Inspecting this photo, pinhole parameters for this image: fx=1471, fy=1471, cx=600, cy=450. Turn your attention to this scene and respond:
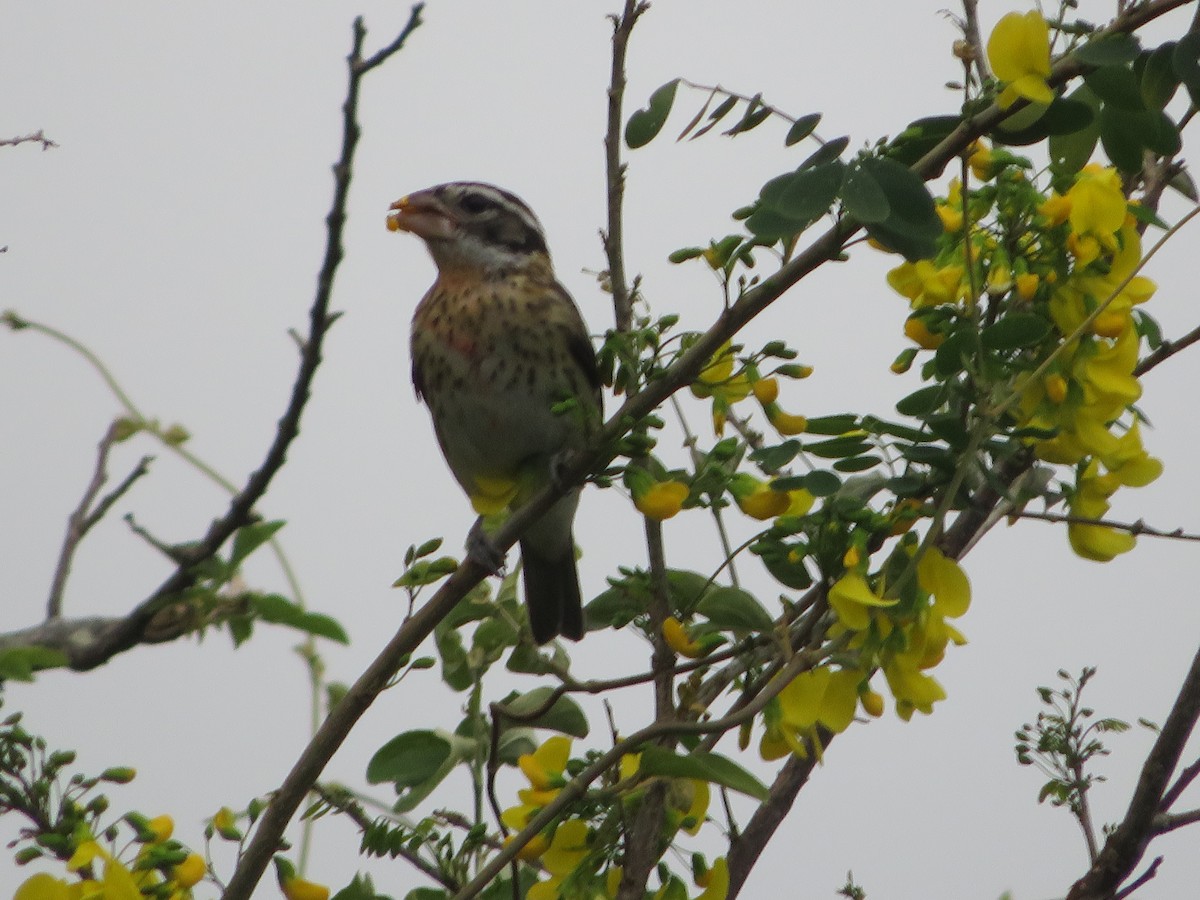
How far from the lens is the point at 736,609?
2.04 meters

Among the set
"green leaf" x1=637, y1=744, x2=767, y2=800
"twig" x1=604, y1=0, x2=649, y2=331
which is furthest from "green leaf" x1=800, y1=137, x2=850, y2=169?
"green leaf" x1=637, y1=744, x2=767, y2=800

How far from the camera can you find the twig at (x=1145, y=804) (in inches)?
87.8

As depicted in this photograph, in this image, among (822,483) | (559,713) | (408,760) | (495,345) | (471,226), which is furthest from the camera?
(471,226)

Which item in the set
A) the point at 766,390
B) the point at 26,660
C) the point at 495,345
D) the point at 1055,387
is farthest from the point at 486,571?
the point at 495,345

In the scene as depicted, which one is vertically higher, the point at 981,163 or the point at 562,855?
the point at 981,163

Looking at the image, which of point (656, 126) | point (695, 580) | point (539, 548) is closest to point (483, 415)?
point (539, 548)

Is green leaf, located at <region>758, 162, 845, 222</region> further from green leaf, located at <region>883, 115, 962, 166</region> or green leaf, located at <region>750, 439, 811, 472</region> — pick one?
green leaf, located at <region>750, 439, 811, 472</region>

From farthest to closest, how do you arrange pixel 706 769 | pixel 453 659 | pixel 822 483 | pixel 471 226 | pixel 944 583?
pixel 471 226, pixel 453 659, pixel 822 483, pixel 944 583, pixel 706 769

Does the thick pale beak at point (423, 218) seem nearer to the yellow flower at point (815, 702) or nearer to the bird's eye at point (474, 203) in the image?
the bird's eye at point (474, 203)

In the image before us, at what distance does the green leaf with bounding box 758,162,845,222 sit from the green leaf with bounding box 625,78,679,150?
1.13 feet

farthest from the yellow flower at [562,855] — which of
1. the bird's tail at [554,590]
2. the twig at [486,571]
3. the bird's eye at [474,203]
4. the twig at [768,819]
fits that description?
the bird's eye at [474,203]

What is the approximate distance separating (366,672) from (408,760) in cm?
55

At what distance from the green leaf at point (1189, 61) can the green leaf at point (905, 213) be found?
1.21 feet

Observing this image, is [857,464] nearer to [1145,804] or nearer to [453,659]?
[1145,804]
